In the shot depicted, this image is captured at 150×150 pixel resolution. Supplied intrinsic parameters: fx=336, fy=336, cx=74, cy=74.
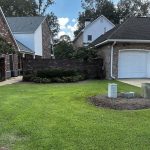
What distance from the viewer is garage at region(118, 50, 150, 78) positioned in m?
24.1

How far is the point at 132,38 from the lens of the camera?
23344 mm

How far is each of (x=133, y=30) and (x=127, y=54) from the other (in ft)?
6.54

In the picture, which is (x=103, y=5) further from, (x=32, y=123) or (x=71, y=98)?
(x=32, y=123)

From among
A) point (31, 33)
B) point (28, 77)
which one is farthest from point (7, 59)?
point (31, 33)

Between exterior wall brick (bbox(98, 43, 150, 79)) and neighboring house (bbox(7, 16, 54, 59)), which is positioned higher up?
neighboring house (bbox(7, 16, 54, 59))

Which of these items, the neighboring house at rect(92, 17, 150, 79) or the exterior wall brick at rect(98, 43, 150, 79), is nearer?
the neighboring house at rect(92, 17, 150, 79)

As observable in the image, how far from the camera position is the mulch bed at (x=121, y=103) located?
34.0ft

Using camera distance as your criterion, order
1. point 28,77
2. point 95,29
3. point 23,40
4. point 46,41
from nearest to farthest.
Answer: point 28,77 < point 23,40 < point 46,41 < point 95,29

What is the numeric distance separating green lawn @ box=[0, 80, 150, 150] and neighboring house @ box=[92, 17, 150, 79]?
12.8m

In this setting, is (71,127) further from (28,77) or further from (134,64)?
(134,64)

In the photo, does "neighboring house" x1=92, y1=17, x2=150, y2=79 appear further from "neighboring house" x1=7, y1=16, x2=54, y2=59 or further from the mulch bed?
"neighboring house" x1=7, y1=16, x2=54, y2=59

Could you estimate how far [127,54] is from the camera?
79.3 ft

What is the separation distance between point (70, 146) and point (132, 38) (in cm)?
1785

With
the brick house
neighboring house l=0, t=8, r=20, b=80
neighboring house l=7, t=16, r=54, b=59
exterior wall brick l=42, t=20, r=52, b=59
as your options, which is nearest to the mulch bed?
neighboring house l=0, t=8, r=20, b=80
